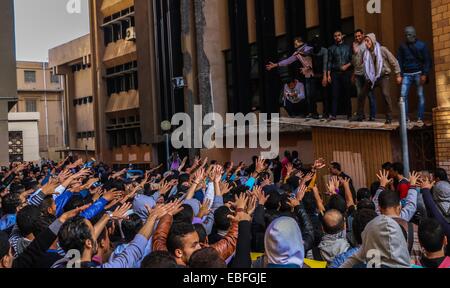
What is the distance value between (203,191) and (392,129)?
4.34 metres

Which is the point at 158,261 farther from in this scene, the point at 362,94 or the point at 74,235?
the point at 362,94

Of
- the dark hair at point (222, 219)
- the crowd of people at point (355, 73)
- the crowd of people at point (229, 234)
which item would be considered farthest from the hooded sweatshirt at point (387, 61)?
the dark hair at point (222, 219)

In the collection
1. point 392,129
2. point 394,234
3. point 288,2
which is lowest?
point 394,234

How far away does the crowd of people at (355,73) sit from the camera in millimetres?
10172

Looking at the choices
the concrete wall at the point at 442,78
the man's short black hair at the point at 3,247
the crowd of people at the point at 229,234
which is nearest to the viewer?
the crowd of people at the point at 229,234

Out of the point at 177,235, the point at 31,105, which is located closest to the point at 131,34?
the point at 177,235

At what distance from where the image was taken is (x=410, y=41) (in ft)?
33.1

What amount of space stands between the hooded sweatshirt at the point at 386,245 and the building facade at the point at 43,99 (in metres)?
48.5

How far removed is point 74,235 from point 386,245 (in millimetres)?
2137

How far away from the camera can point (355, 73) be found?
35.9 feet

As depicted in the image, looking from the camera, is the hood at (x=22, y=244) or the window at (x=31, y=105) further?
the window at (x=31, y=105)

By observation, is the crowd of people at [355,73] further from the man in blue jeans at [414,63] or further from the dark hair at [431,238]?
the dark hair at [431,238]

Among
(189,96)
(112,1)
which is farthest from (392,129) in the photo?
(112,1)
